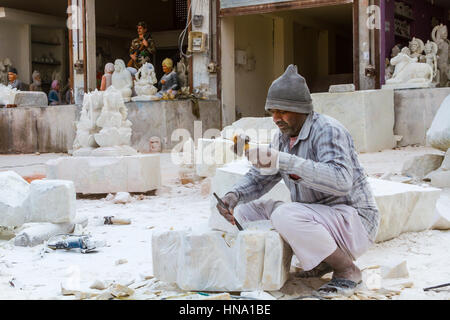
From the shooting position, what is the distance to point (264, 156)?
278cm

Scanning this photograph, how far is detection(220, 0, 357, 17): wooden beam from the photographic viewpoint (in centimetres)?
1100

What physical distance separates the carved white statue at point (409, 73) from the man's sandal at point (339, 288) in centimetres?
787

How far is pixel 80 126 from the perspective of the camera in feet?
24.0

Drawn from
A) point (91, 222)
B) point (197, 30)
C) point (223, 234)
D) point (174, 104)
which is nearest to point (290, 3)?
point (197, 30)

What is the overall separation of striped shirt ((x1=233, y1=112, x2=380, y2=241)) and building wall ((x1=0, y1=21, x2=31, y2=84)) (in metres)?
17.2

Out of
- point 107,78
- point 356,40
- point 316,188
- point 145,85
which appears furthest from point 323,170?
point 107,78

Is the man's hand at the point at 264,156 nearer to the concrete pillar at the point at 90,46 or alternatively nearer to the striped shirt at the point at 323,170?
the striped shirt at the point at 323,170

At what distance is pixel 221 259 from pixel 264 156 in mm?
590

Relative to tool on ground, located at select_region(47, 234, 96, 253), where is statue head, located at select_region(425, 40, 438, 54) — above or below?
above

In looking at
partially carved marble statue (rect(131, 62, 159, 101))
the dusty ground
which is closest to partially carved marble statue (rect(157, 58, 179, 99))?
partially carved marble statue (rect(131, 62, 159, 101))

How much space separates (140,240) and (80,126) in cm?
325

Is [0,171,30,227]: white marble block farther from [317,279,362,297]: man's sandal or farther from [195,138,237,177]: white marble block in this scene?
[317,279,362,297]: man's sandal

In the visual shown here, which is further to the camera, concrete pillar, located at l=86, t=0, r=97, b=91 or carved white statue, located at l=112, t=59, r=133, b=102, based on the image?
concrete pillar, located at l=86, t=0, r=97, b=91

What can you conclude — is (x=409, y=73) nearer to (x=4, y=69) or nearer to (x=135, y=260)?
(x=135, y=260)
